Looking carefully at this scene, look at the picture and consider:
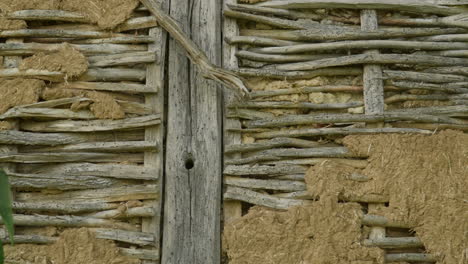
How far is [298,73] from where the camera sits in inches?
121

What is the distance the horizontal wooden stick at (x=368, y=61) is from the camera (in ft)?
9.99

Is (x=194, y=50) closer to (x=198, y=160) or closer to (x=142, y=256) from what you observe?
(x=198, y=160)

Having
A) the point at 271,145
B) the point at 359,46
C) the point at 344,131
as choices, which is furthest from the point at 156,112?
the point at 359,46

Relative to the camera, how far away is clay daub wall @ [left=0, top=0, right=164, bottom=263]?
285 centimetres

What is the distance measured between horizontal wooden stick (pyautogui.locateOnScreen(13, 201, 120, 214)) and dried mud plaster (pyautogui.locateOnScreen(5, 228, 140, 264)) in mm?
108

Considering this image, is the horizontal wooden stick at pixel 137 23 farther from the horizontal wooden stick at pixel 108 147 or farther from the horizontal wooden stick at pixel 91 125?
the horizontal wooden stick at pixel 108 147

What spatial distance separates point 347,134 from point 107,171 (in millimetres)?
1134

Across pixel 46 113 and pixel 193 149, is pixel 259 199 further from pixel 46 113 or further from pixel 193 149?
pixel 46 113

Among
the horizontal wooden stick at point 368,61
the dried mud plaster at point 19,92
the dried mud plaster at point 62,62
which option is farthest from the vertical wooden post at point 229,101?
the dried mud plaster at point 19,92

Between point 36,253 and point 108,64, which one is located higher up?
point 108,64

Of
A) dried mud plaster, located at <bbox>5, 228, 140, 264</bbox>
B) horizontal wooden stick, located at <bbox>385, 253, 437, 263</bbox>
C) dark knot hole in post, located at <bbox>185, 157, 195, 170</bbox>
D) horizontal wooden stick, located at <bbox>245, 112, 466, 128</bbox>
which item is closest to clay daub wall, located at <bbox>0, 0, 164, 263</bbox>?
dried mud plaster, located at <bbox>5, 228, 140, 264</bbox>

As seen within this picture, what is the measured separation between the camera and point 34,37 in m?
3.10

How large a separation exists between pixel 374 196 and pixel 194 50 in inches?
42.3

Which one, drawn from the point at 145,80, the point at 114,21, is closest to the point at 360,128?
the point at 145,80
